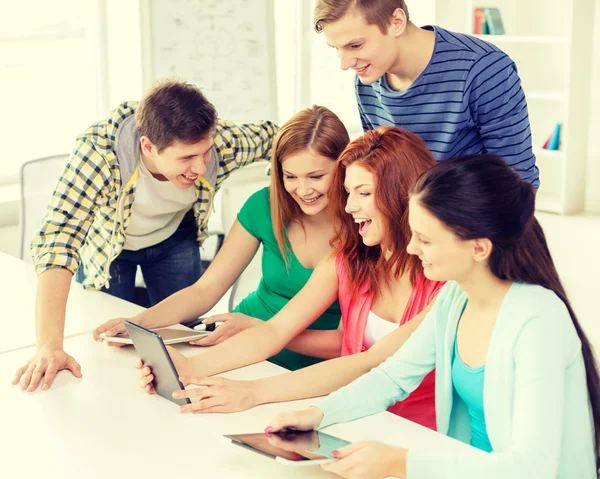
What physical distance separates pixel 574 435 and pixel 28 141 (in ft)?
11.7

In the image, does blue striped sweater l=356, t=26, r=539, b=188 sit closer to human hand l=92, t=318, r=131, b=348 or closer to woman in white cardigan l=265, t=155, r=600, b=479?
woman in white cardigan l=265, t=155, r=600, b=479

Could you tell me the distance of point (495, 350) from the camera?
1.39 metres

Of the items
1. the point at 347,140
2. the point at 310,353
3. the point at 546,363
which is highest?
the point at 347,140

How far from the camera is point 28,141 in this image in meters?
4.24

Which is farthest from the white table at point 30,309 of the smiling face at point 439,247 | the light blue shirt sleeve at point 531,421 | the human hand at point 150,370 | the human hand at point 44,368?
the light blue shirt sleeve at point 531,421

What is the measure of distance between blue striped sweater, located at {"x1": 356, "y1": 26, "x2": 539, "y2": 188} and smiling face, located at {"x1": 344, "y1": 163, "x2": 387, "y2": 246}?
43 centimetres

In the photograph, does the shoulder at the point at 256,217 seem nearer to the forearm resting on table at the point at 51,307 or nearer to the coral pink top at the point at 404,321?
the coral pink top at the point at 404,321

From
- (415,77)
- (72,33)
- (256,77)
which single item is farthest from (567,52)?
(415,77)

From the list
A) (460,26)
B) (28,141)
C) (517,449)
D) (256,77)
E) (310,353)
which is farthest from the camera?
(460,26)

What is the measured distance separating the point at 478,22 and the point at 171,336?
453cm

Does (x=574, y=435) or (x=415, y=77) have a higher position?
(x=415, y=77)

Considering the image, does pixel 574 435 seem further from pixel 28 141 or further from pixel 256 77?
pixel 256 77

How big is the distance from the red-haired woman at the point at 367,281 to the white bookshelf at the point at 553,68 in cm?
390

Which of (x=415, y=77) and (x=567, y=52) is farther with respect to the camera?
(x=567, y=52)
